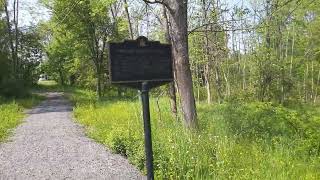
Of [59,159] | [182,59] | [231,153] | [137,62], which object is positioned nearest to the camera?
[137,62]

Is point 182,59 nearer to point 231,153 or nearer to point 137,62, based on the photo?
point 231,153

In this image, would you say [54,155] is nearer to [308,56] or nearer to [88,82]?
[88,82]

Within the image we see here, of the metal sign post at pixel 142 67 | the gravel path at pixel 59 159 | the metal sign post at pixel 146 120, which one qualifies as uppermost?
the metal sign post at pixel 142 67

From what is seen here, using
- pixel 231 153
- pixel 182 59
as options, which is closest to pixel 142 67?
pixel 231 153

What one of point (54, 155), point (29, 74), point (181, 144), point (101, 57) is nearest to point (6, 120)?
point (54, 155)

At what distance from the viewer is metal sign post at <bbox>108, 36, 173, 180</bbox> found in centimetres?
445

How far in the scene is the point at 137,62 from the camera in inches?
177

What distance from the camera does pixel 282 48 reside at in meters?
37.0

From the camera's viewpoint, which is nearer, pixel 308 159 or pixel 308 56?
pixel 308 159

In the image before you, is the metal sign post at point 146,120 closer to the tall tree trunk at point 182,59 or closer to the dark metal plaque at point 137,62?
the dark metal plaque at point 137,62

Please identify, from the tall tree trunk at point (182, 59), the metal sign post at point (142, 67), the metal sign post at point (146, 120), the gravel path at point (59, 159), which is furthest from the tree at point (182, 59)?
the metal sign post at point (146, 120)

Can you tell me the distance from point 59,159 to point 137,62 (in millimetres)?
4633

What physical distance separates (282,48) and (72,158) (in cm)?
3177

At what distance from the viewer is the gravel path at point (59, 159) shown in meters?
7.08
